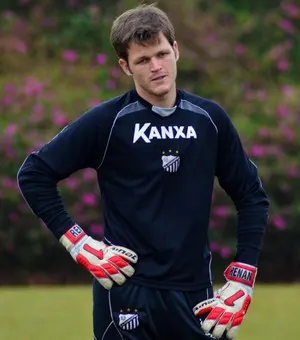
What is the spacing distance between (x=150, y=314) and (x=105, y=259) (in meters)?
0.26

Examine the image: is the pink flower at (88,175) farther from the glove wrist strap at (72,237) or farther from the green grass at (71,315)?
the glove wrist strap at (72,237)

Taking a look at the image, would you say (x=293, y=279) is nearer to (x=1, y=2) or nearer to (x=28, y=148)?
(x=28, y=148)

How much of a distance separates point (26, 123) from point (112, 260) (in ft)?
31.6

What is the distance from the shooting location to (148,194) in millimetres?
4336

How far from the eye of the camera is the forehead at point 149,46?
4.36m

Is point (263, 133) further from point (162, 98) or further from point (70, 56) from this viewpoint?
point (162, 98)

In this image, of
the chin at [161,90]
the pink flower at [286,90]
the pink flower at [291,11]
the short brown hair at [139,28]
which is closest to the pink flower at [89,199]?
the pink flower at [286,90]

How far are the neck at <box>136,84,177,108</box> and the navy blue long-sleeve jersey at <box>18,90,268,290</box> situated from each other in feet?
0.07

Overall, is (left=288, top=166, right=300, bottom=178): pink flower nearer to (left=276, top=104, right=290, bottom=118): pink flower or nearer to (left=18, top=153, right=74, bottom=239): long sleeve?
(left=276, top=104, right=290, bottom=118): pink flower

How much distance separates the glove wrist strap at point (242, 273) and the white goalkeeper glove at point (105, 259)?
40 centimetres

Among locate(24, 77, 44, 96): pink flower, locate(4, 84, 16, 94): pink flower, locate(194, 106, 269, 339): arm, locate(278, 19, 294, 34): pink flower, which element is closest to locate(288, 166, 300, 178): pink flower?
locate(24, 77, 44, 96): pink flower

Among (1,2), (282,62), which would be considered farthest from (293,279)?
(1,2)

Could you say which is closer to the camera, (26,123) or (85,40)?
(26,123)

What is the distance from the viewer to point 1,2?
1784 centimetres
